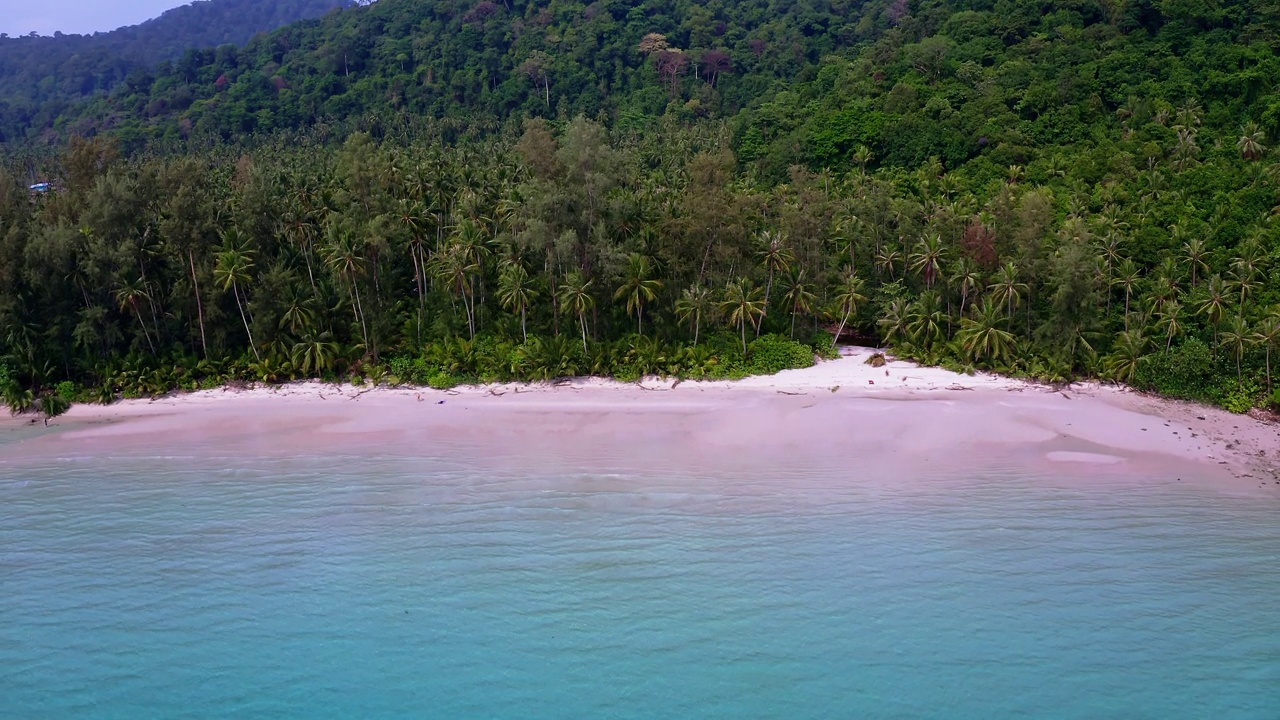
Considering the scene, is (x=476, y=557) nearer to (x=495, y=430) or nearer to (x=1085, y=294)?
(x=495, y=430)

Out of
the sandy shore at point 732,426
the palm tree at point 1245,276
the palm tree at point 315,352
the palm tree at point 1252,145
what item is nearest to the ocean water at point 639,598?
the sandy shore at point 732,426

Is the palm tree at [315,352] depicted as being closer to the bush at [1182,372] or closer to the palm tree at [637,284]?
the palm tree at [637,284]

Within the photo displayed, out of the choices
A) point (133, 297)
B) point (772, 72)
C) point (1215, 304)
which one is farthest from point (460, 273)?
point (772, 72)

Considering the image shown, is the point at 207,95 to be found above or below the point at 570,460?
above

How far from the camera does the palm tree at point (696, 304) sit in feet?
141

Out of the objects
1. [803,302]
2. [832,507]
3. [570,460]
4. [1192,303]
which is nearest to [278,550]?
[570,460]

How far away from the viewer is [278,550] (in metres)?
26.0

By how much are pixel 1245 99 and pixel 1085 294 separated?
125 feet

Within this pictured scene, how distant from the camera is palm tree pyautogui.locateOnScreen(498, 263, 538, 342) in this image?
42.2 meters

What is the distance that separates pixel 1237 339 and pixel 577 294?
92.0 ft

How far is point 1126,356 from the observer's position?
39.3 meters

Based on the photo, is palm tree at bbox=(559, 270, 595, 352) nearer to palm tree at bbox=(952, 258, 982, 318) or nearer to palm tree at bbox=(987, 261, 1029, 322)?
palm tree at bbox=(952, 258, 982, 318)

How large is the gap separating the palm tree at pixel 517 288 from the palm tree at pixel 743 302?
9.44 m

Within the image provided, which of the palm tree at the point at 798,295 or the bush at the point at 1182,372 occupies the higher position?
the palm tree at the point at 798,295
